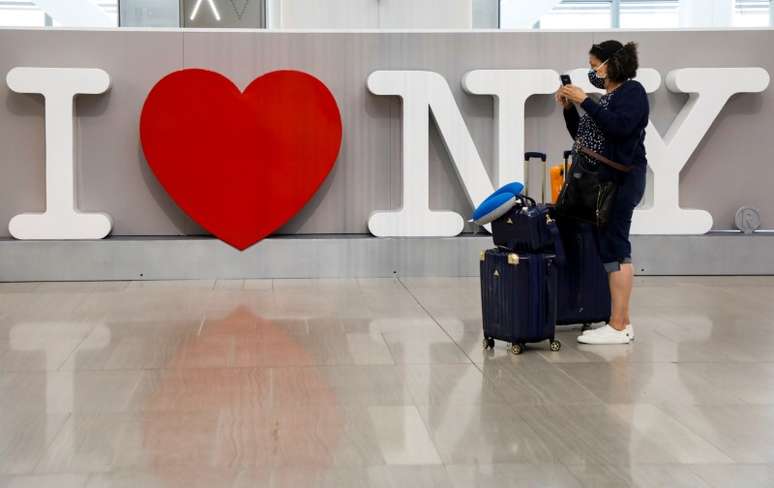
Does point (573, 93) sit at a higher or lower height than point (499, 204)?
higher

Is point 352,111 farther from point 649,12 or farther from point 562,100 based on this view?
point 649,12

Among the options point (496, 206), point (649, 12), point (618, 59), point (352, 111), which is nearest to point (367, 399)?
point (496, 206)

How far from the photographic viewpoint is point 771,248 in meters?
7.54

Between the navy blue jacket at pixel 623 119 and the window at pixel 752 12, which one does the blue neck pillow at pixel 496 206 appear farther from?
the window at pixel 752 12

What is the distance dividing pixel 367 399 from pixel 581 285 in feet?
5.76

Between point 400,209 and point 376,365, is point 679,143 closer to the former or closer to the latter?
point 400,209

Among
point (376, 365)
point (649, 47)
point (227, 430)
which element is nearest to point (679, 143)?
point (649, 47)

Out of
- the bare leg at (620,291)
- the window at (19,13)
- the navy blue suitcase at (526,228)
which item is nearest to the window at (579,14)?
the window at (19,13)

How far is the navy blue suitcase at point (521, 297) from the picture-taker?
443cm

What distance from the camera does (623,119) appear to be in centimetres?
448

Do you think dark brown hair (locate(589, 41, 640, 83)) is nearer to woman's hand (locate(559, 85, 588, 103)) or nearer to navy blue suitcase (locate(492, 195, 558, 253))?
woman's hand (locate(559, 85, 588, 103))

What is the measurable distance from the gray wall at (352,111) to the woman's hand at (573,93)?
3.19 meters

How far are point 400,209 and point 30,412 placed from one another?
4420 mm

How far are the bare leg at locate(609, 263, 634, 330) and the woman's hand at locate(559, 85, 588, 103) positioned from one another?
790 millimetres
